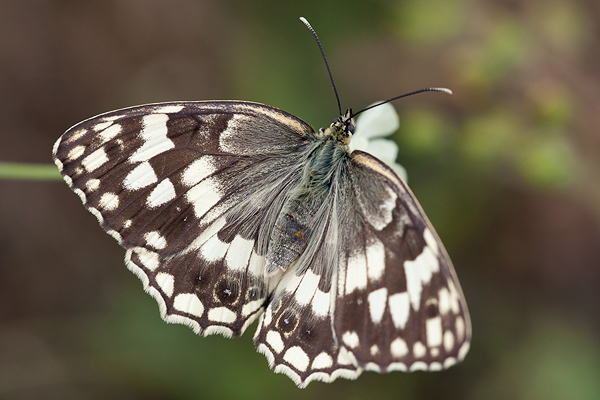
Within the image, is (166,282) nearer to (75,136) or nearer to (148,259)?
(148,259)

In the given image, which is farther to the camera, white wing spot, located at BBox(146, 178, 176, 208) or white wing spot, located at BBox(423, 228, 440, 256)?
white wing spot, located at BBox(146, 178, 176, 208)

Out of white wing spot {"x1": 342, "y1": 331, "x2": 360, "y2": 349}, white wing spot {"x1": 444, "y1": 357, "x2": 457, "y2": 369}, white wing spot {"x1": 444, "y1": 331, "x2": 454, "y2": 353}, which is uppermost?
white wing spot {"x1": 444, "y1": 331, "x2": 454, "y2": 353}

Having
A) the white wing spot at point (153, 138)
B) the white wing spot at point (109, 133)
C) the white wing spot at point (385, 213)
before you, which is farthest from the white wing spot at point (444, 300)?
the white wing spot at point (109, 133)

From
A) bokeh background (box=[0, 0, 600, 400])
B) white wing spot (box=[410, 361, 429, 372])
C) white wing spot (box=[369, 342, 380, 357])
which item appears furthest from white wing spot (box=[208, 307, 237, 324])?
bokeh background (box=[0, 0, 600, 400])

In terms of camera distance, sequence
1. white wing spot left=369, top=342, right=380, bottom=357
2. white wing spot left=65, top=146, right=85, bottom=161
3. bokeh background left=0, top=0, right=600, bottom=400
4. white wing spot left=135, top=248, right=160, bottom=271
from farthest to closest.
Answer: bokeh background left=0, top=0, right=600, bottom=400
white wing spot left=135, top=248, right=160, bottom=271
white wing spot left=65, top=146, right=85, bottom=161
white wing spot left=369, top=342, right=380, bottom=357

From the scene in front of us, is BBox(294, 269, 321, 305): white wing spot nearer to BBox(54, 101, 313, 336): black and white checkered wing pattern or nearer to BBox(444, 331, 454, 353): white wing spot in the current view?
BBox(54, 101, 313, 336): black and white checkered wing pattern

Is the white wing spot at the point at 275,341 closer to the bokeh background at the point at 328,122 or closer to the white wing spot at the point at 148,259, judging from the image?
the white wing spot at the point at 148,259

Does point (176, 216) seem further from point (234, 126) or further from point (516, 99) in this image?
point (516, 99)
